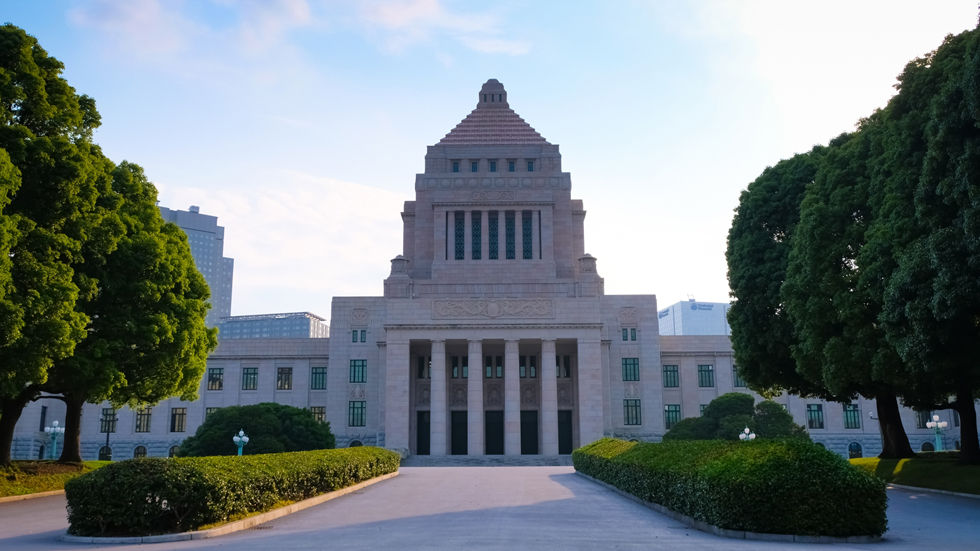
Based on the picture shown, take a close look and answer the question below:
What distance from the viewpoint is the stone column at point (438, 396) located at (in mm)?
51031

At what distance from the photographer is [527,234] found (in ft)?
205

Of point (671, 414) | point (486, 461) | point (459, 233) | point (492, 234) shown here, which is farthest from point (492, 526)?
point (459, 233)

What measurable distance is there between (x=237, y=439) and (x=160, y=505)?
23467 millimetres

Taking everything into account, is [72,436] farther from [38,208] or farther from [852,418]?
[852,418]

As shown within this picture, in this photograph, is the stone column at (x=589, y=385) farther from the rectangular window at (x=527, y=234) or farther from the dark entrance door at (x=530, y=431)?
the rectangular window at (x=527, y=234)

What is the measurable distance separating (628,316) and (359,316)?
795 inches

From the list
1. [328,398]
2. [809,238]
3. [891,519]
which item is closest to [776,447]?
[891,519]

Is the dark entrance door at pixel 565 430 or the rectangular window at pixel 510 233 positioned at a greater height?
the rectangular window at pixel 510 233

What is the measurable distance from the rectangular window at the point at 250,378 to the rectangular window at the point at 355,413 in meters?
7.97

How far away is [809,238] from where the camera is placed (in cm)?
2591

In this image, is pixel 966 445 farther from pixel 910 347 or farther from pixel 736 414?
pixel 736 414

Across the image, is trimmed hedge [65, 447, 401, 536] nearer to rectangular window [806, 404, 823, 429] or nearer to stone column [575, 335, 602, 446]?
stone column [575, 335, 602, 446]

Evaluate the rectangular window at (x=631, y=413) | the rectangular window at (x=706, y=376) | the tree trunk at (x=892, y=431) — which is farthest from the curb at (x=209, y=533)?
the rectangular window at (x=706, y=376)

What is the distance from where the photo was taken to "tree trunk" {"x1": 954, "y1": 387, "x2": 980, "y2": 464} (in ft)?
83.4
